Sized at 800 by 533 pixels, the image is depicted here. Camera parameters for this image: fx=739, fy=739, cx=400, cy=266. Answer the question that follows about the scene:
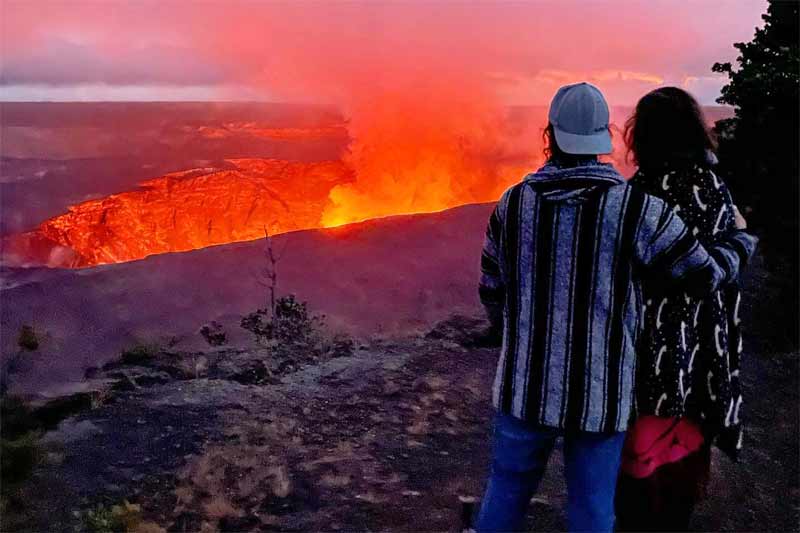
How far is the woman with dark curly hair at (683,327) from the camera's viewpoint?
2225mm

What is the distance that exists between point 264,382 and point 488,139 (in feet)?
60.1

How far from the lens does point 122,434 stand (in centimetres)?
454

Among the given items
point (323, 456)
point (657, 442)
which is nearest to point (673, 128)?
point (657, 442)

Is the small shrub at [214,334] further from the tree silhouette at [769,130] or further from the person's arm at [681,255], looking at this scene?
A: the person's arm at [681,255]

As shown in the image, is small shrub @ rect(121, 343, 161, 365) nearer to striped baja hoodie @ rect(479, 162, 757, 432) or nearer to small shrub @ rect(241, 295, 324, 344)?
small shrub @ rect(241, 295, 324, 344)

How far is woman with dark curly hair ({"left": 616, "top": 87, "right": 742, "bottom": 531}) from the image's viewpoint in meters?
2.22

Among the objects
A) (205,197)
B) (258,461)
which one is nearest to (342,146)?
(205,197)

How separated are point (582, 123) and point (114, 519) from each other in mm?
2719

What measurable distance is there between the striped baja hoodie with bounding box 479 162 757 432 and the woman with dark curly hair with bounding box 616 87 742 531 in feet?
0.37

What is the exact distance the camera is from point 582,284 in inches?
79.7

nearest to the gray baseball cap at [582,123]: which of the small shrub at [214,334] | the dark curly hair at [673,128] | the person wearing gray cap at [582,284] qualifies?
the person wearing gray cap at [582,284]

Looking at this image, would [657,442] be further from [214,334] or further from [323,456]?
[214,334]

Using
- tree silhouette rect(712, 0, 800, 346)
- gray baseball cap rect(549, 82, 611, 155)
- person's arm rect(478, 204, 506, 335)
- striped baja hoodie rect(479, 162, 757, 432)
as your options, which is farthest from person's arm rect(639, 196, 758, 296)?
tree silhouette rect(712, 0, 800, 346)

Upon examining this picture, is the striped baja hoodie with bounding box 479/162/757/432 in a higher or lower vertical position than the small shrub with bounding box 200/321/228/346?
higher
